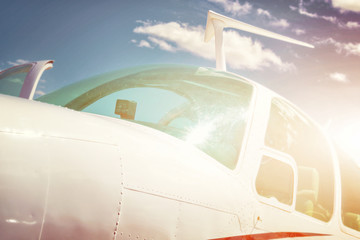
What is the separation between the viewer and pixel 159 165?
1578mm

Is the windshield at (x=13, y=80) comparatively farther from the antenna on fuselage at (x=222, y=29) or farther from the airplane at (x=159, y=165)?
the antenna on fuselage at (x=222, y=29)

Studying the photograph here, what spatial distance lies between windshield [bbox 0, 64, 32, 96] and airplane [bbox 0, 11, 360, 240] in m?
0.02

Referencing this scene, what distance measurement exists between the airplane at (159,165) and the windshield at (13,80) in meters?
0.02

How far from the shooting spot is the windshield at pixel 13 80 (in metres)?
2.97

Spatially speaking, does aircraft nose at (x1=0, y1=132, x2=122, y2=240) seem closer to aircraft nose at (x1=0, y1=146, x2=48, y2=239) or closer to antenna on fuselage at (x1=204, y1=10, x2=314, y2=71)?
aircraft nose at (x1=0, y1=146, x2=48, y2=239)

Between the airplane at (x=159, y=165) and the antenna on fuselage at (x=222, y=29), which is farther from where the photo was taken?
the antenna on fuselage at (x=222, y=29)

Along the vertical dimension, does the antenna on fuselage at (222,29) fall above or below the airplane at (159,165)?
above

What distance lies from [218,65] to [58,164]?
10.2 metres

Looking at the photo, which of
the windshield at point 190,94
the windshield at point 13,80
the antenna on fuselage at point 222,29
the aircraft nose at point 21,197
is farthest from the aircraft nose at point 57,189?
the antenna on fuselage at point 222,29

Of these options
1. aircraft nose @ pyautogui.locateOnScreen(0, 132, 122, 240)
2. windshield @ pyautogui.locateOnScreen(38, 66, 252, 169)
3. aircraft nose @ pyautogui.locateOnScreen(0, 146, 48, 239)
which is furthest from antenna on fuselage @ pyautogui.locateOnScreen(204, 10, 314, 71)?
aircraft nose @ pyautogui.locateOnScreen(0, 146, 48, 239)

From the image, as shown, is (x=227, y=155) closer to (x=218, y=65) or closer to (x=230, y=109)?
(x=230, y=109)

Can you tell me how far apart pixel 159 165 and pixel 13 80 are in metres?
2.51

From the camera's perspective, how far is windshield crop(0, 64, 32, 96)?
2.97 m

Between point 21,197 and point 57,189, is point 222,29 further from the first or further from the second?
point 21,197
